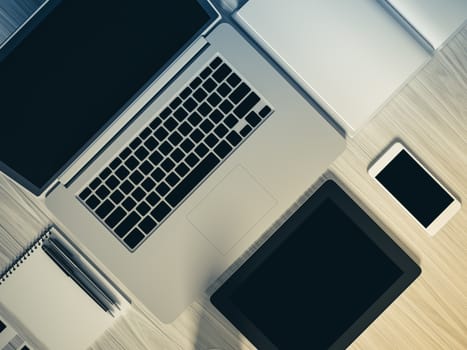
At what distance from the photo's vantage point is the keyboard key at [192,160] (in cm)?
→ 71

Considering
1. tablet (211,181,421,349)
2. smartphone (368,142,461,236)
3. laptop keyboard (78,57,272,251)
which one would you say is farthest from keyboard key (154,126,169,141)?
smartphone (368,142,461,236)

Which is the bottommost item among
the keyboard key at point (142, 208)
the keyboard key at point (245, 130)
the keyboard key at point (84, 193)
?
the keyboard key at point (245, 130)

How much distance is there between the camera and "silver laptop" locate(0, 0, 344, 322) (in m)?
0.68

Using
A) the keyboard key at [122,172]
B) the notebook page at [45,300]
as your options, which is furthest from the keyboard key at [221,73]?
the notebook page at [45,300]

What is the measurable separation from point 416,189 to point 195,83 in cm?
41

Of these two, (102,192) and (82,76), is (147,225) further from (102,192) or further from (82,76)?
(82,76)

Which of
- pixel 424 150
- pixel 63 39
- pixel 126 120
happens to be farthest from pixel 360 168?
pixel 63 39

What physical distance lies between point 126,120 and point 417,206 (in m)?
0.51

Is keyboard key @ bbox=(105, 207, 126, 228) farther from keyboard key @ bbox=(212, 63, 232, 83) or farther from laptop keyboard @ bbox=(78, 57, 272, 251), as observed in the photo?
keyboard key @ bbox=(212, 63, 232, 83)

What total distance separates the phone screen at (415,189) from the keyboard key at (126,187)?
429mm

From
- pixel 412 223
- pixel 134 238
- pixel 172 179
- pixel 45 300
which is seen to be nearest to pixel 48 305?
pixel 45 300

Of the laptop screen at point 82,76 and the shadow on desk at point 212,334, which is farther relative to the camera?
the shadow on desk at point 212,334

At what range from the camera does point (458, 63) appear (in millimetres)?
749

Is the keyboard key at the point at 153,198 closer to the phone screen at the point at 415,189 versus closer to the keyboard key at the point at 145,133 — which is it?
the keyboard key at the point at 145,133
